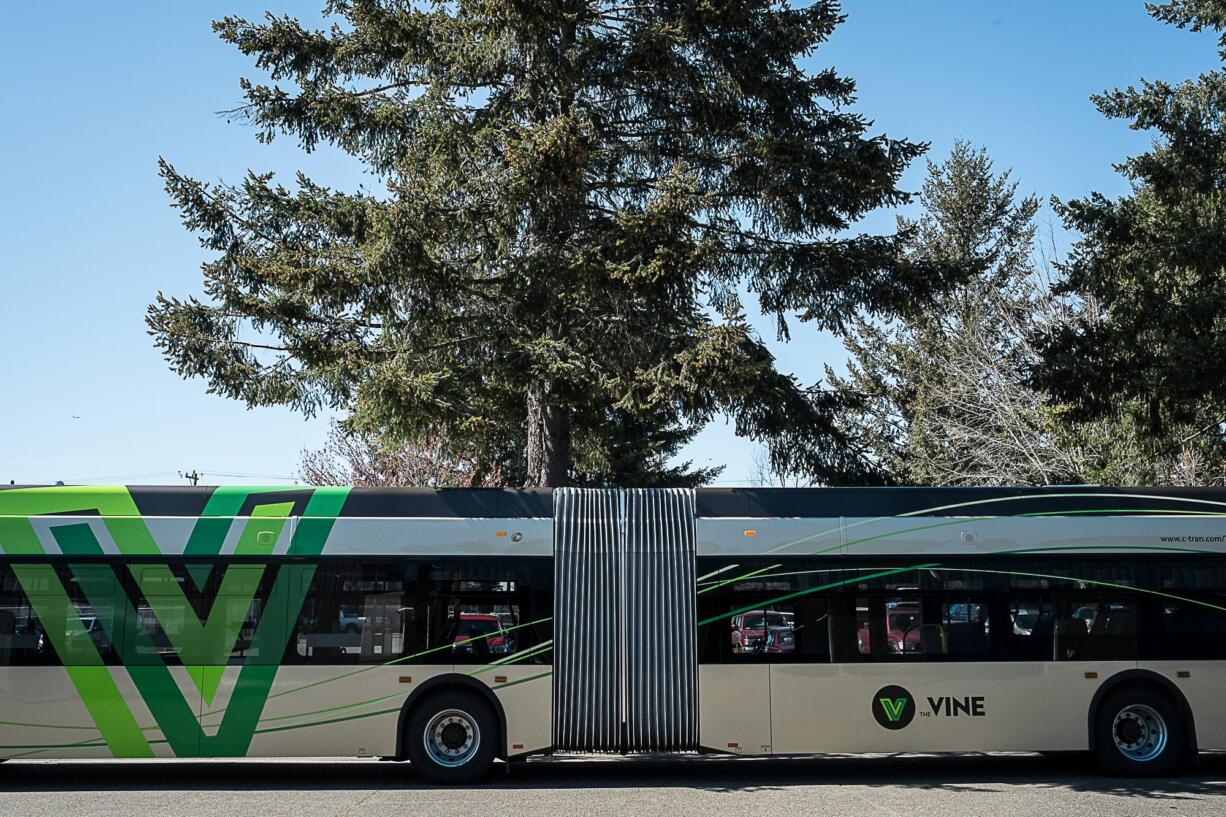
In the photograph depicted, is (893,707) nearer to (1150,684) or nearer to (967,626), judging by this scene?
(967,626)

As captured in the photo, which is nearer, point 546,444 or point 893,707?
point 893,707

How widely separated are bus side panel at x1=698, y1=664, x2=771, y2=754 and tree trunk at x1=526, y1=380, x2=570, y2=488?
5.59 m

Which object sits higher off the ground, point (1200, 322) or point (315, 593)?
point (1200, 322)

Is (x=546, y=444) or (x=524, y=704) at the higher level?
(x=546, y=444)

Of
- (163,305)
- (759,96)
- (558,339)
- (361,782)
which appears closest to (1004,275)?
(759,96)

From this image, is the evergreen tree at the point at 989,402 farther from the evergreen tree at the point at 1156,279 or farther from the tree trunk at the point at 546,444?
the tree trunk at the point at 546,444

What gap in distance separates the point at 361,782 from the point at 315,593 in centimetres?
204

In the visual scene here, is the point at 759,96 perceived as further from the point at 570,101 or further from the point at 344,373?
the point at 344,373

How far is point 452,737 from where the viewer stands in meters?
11.5

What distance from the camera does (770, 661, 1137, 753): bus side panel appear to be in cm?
1154

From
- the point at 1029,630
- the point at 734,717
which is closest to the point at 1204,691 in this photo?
the point at 1029,630

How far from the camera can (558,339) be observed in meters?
16.1

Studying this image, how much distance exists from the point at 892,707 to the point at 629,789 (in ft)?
9.45

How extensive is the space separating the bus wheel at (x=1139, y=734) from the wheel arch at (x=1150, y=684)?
0.04 meters
